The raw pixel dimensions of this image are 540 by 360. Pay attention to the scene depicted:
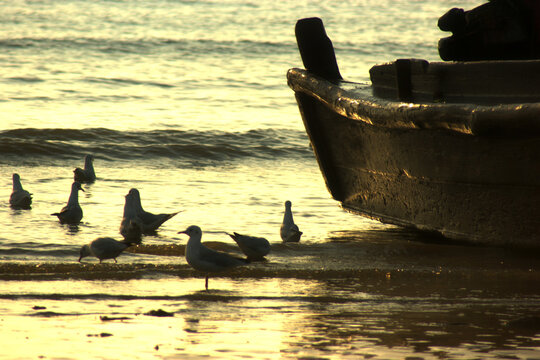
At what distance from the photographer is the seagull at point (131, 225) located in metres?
8.39

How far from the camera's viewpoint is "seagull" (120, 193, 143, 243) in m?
8.39

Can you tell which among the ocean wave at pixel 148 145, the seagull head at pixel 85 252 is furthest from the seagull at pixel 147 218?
the ocean wave at pixel 148 145

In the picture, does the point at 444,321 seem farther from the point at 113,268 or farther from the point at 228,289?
the point at 113,268

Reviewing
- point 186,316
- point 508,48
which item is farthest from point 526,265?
point 186,316

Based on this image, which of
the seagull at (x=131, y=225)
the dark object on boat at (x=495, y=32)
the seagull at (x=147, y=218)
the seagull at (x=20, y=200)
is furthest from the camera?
the seagull at (x=20, y=200)

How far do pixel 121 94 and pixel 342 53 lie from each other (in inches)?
433

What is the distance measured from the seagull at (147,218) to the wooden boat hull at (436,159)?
1.92m

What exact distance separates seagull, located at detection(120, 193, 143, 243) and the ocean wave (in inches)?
226

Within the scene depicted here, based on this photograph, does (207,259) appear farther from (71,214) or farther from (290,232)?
(71,214)

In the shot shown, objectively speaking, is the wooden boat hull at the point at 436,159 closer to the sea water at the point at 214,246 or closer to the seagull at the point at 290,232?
the sea water at the point at 214,246

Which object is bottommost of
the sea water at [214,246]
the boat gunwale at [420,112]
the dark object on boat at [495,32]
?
the sea water at [214,246]

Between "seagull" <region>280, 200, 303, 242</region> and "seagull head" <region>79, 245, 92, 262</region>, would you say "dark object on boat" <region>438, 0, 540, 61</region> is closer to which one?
"seagull" <region>280, 200, 303, 242</region>

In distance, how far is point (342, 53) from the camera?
1172 inches

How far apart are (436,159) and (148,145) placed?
30.7 ft
